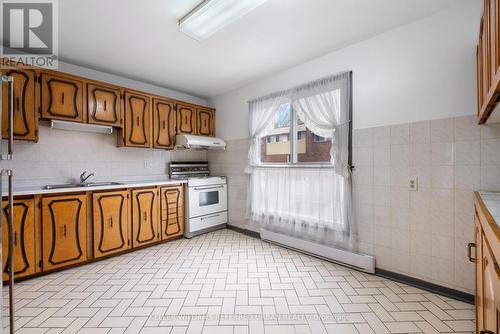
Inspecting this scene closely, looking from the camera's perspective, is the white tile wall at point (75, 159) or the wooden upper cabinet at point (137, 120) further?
the wooden upper cabinet at point (137, 120)

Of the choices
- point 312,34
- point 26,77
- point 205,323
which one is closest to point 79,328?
point 205,323

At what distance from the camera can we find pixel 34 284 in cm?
225

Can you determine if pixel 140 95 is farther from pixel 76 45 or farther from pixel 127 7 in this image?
pixel 127 7

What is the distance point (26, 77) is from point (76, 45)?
0.63 m

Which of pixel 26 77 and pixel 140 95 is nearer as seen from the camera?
pixel 26 77

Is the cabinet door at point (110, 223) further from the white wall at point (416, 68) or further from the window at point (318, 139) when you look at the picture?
the white wall at point (416, 68)

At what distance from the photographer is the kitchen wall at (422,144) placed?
6.19 feet

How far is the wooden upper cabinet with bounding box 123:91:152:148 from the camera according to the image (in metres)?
3.23

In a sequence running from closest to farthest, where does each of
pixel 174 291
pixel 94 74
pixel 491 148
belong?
pixel 491 148 → pixel 174 291 → pixel 94 74

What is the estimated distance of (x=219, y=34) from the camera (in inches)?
92.1

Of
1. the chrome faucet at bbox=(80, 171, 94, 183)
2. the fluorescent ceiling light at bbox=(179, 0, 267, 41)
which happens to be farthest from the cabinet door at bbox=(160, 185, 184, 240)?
the fluorescent ceiling light at bbox=(179, 0, 267, 41)

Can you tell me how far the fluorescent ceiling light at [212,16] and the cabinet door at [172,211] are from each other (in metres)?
2.22

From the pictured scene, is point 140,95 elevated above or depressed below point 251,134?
above

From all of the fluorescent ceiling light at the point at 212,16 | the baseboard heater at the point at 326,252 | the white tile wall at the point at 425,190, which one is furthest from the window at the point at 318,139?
the fluorescent ceiling light at the point at 212,16
